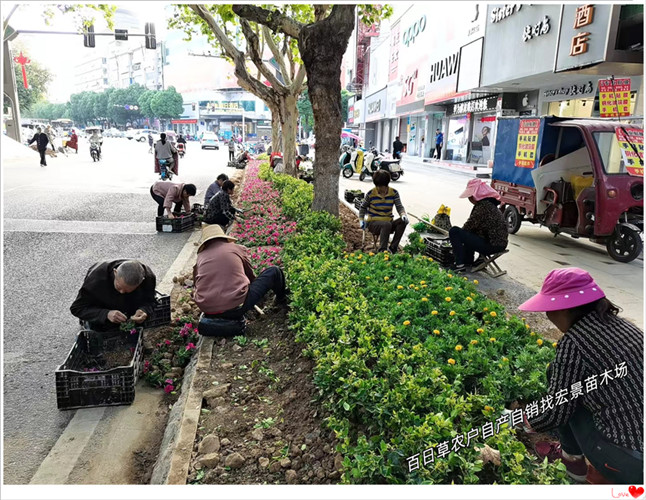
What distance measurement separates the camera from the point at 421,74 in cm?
3006

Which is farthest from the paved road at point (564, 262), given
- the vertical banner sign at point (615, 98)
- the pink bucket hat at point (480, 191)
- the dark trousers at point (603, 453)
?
the dark trousers at point (603, 453)

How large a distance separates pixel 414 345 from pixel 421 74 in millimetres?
29642

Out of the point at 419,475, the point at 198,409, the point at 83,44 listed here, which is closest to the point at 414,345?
the point at 419,475

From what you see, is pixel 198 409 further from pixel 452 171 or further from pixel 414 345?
pixel 452 171

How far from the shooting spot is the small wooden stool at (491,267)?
621 cm

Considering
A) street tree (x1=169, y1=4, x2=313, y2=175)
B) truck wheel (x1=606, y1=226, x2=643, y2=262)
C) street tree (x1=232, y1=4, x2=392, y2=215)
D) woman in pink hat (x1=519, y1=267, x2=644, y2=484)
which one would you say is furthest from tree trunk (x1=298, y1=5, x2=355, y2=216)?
street tree (x1=169, y1=4, x2=313, y2=175)

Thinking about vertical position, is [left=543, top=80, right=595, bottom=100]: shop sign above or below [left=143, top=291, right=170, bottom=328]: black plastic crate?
above

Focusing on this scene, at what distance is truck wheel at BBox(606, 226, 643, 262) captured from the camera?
718 centimetres

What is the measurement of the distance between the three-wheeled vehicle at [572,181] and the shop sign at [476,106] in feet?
48.2

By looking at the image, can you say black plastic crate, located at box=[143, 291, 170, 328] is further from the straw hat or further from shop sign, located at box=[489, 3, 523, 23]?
shop sign, located at box=[489, 3, 523, 23]

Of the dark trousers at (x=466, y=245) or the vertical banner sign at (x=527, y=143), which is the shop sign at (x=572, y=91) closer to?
the vertical banner sign at (x=527, y=143)

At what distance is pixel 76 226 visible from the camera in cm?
938

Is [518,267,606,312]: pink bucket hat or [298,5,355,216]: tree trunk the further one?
[298,5,355,216]: tree trunk

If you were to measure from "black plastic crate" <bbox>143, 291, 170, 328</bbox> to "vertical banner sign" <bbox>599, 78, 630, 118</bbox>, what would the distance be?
7.58 m
